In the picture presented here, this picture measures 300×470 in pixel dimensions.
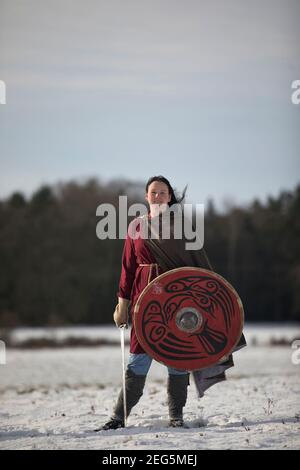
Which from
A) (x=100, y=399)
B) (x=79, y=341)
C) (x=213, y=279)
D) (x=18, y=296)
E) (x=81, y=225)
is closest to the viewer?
(x=213, y=279)

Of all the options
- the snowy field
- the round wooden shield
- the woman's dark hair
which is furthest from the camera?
the woman's dark hair

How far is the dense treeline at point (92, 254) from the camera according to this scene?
2662 cm

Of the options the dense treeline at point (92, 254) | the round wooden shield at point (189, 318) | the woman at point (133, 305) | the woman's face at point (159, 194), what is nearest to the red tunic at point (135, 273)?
the woman at point (133, 305)

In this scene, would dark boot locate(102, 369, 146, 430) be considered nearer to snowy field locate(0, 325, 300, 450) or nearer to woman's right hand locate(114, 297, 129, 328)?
snowy field locate(0, 325, 300, 450)

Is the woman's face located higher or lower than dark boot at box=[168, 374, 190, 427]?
higher

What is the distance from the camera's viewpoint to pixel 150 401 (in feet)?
17.6

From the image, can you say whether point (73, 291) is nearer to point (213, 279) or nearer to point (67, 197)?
point (67, 197)

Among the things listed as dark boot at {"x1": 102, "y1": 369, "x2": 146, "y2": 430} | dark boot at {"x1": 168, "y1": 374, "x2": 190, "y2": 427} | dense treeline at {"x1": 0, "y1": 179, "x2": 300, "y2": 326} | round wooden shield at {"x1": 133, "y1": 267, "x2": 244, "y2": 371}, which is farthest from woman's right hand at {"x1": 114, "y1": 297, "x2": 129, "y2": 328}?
dense treeline at {"x1": 0, "y1": 179, "x2": 300, "y2": 326}

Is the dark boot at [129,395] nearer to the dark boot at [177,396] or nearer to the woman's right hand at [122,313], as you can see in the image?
the dark boot at [177,396]

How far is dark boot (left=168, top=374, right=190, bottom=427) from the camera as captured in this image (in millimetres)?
3973

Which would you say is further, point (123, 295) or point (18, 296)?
point (18, 296)

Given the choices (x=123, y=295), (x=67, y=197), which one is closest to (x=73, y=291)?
(x=67, y=197)

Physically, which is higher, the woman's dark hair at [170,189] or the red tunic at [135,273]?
the woman's dark hair at [170,189]

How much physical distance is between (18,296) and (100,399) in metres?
21.4
